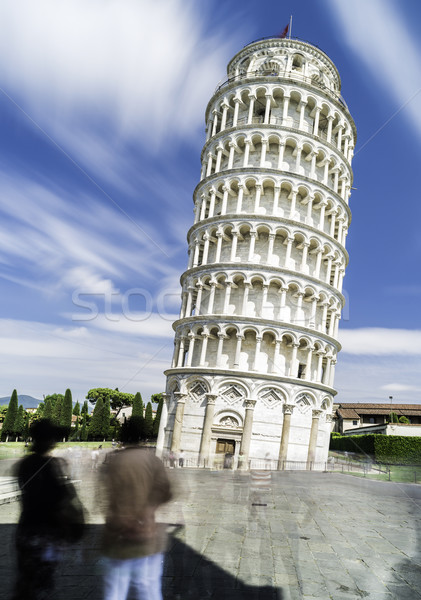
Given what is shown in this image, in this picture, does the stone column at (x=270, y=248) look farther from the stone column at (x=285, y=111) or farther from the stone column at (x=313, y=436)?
the stone column at (x=313, y=436)

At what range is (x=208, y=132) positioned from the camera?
42469 millimetres

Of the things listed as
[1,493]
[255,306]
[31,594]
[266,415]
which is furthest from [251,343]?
[31,594]

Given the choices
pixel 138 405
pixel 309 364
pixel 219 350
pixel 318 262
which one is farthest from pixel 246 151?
pixel 138 405

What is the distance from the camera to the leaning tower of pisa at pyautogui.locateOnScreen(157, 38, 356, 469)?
3225cm

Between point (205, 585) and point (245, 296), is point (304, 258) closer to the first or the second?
point (245, 296)

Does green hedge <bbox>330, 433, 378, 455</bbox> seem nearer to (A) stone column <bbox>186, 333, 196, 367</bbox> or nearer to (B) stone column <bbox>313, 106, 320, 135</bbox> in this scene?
(A) stone column <bbox>186, 333, 196, 367</bbox>

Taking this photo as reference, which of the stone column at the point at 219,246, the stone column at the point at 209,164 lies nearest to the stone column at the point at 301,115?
the stone column at the point at 209,164

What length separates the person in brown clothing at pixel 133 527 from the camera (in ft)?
12.8

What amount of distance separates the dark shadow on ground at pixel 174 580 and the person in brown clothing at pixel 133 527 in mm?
1304

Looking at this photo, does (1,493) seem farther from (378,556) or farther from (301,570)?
(378,556)

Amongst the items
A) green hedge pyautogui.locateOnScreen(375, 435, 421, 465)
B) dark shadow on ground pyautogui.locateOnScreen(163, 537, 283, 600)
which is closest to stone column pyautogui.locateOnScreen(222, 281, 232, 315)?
green hedge pyautogui.locateOnScreen(375, 435, 421, 465)

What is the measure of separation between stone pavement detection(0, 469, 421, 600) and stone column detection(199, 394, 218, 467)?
15.7 m

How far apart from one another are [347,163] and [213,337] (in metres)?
21.2

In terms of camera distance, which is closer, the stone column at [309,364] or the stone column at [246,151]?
the stone column at [309,364]
